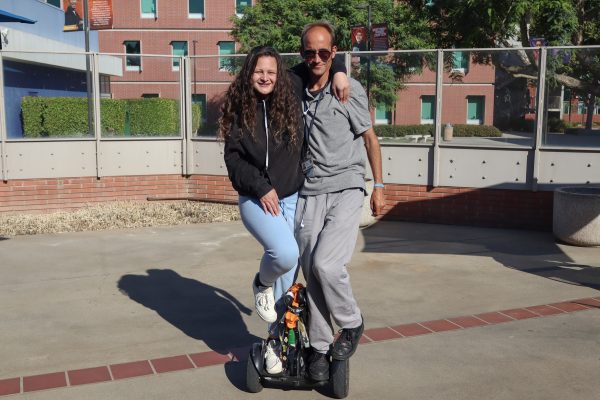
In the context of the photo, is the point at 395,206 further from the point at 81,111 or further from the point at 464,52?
the point at 81,111

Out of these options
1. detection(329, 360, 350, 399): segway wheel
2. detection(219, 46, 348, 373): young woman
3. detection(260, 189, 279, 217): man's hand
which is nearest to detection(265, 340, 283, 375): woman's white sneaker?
detection(219, 46, 348, 373): young woman

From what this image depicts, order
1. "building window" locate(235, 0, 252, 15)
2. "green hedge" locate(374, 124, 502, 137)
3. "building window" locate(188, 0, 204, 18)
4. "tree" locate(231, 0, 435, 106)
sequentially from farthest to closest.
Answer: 1. "building window" locate(188, 0, 204, 18)
2. "building window" locate(235, 0, 252, 15)
3. "tree" locate(231, 0, 435, 106)
4. "green hedge" locate(374, 124, 502, 137)

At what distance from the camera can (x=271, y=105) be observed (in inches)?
150

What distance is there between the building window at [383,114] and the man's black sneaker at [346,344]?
21.9 ft

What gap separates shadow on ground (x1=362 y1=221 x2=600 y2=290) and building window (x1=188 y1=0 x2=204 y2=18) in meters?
40.1

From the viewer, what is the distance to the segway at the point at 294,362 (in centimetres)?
388

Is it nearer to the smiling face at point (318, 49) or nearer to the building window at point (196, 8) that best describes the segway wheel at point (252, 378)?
the smiling face at point (318, 49)

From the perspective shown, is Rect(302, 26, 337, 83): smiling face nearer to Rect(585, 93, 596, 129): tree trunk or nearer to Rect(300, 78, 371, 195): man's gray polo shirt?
Rect(300, 78, 371, 195): man's gray polo shirt

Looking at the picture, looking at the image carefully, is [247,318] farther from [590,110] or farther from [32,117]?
[32,117]

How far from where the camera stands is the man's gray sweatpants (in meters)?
3.80

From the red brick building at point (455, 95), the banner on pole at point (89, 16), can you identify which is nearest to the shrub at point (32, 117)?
the red brick building at point (455, 95)

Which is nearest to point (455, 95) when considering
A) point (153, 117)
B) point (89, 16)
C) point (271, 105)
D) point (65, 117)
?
point (153, 117)

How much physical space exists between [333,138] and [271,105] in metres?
0.40

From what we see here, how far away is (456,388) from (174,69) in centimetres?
880
